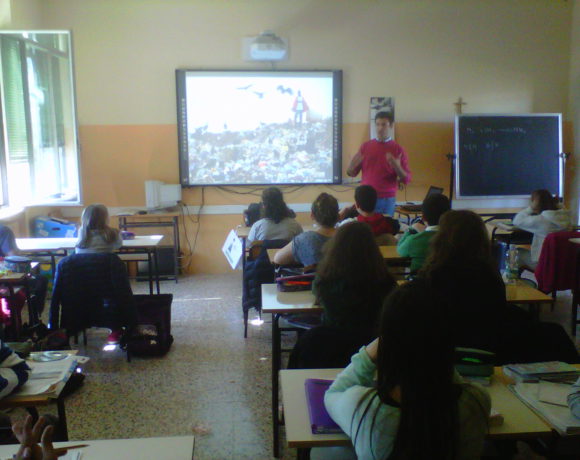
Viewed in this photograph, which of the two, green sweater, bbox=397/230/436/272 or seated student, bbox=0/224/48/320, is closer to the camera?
green sweater, bbox=397/230/436/272

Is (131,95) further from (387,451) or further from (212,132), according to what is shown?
(387,451)

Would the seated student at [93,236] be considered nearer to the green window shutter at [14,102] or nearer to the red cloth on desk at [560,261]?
the green window shutter at [14,102]

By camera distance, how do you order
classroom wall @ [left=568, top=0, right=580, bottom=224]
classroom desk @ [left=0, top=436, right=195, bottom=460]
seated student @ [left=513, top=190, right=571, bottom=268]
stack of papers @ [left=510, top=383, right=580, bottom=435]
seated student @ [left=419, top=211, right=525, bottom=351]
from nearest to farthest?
classroom desk @ [left=0, top=436, right=195, bottom=460] → stack of papers @ [left=510, top=383, right=580, bottom=435] → seated student @ [left=419, top=211, right=525, bottom=351] → seated student @ [left=513, top=190, right=571, bottom=268] → classroom wall @ [left=568, top=0, right=580, bottom=224]

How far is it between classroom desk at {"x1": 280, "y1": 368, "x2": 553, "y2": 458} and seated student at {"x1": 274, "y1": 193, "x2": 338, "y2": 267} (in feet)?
5.05

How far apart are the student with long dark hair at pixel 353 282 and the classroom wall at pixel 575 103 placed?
5.24 metres

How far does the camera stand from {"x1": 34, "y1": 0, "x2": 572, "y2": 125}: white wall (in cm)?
621

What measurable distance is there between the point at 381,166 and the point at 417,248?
9.24ft

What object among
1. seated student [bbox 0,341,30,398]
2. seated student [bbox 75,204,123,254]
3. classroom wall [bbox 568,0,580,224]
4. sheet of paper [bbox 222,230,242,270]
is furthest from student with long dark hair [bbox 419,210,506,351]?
classroom wall [bbox 568,0,580,224]

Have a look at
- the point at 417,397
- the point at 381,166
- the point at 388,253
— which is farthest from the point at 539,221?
the point at 417,397

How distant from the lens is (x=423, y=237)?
3.53 meters

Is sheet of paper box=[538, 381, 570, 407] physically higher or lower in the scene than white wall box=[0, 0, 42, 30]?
lower

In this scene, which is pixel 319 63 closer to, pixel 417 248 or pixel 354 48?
pixel 354 48

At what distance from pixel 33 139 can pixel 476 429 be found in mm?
5266

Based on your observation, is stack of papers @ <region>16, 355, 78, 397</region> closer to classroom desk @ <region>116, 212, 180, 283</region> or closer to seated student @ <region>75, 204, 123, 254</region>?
seated student @ <region>75, 204, 123, 254</region>
